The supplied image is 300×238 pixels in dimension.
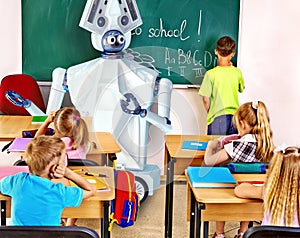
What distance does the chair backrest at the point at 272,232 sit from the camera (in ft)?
6.91

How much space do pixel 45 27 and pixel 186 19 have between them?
1.12 metres

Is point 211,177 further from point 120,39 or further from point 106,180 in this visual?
point 120,39

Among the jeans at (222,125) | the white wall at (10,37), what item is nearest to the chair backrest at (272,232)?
the jeans at (222,125)

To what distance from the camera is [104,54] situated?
4.50 m

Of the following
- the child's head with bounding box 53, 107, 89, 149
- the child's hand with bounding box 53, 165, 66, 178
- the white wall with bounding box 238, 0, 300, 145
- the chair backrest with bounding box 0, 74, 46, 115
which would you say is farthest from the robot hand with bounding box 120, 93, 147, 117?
the white wall with bounding box 238, 0, 300, 145

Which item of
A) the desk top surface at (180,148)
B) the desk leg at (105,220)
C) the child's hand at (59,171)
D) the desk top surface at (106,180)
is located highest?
the child's hand at (59,171)

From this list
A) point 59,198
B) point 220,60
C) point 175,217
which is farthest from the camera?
point 220,60

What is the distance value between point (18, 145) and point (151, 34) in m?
1.77

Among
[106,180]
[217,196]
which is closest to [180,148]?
[106,180]

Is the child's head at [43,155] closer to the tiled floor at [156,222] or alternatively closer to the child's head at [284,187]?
the child's head at [284,187]

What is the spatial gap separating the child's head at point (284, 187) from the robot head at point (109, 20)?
2200 millimetres

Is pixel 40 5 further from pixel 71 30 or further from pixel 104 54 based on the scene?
pixel 104 54

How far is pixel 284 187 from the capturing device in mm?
2471

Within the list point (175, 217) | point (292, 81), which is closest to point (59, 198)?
point (175, 217)
